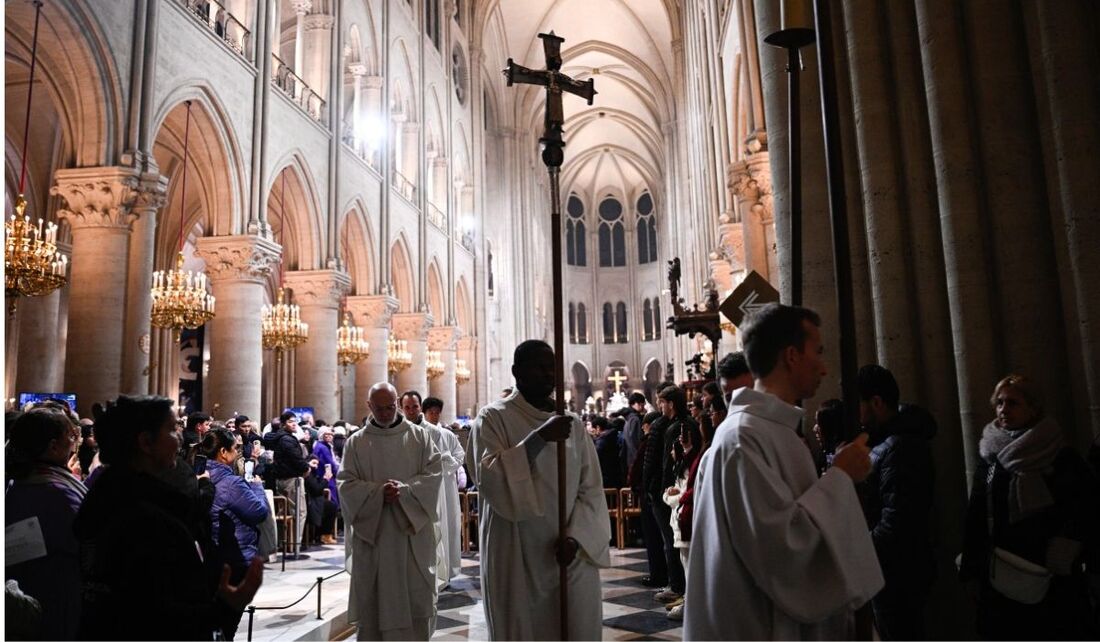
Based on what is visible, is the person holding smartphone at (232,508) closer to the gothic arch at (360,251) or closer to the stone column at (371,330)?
the stone column at (371,330)

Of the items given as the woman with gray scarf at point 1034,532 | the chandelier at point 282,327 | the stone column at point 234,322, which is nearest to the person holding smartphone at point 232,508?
the woman with gray scarf at point 1034,532

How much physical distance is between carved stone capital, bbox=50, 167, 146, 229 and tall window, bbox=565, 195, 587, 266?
130 ft

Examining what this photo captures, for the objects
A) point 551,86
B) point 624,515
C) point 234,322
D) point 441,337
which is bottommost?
point 624,515

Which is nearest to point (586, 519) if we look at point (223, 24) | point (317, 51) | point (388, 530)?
point (388, 530)

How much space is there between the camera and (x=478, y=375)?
84.7ft

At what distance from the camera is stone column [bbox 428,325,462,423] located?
21656 millimetres

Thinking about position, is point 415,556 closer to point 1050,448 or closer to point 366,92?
point 1050,448

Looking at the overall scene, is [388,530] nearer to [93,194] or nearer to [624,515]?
[624,515]

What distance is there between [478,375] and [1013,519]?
77.3 feet

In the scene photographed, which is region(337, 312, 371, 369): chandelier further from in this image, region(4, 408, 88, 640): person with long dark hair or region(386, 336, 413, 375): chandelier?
region(4, 408, 88, 640): person with long dark hair

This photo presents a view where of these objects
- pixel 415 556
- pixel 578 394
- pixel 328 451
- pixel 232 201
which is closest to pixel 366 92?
pixel 232 201

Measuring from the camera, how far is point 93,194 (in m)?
8.49

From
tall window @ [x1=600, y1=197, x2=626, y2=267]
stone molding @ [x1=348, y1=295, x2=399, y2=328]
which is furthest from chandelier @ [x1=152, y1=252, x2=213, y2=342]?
tall window @ [x1=600, y1=197, x2=626, y2=267]

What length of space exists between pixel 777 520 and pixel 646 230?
47.5 m
